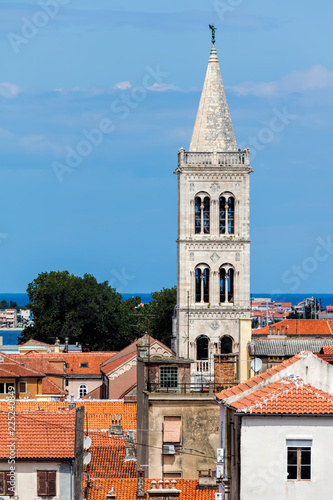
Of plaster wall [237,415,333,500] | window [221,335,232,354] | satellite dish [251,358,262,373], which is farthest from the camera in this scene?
window [221,335,232,354]

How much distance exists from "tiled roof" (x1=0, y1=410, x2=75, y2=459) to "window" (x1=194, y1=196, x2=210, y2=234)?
65.9m

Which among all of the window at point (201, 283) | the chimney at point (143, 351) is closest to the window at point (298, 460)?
the chimney at point (143, 351)

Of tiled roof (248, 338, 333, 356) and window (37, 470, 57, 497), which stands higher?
tiled roof (248, 338, 333, 356)

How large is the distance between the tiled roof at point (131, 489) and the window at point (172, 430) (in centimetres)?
142

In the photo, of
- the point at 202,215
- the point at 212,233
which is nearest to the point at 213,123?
the point at 202,215

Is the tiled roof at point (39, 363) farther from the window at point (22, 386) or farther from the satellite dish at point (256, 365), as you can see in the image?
the satellite dish at point (256, 365)

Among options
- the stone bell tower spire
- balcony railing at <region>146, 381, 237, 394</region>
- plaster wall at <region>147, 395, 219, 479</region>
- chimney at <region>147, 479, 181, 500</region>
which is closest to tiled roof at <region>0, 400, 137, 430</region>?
balcony railing at <region>146, 381, 237, 394</region>

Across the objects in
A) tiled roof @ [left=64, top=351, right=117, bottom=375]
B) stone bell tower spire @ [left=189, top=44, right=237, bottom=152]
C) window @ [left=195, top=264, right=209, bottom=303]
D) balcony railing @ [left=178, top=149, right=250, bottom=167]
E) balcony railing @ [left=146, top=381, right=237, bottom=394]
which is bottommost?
balcony railing @ [left=146, top=381, right=237, bottom=394]

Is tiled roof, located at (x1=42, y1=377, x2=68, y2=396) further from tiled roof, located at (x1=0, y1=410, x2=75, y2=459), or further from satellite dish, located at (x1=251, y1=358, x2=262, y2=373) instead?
tiled roof, located at (x1=0, y1=410, x2=75, y2=459)

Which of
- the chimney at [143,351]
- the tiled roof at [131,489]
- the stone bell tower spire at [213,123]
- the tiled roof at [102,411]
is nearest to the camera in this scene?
A: the tiled roof at [131,489]

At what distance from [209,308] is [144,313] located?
54.7 m

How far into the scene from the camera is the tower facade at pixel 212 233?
104 meters

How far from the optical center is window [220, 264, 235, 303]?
343ft

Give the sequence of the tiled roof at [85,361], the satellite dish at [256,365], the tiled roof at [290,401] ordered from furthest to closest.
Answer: the tiled roof at [85,361] → the satellite dish at [256,365] → the tiled roof at [290,401]
